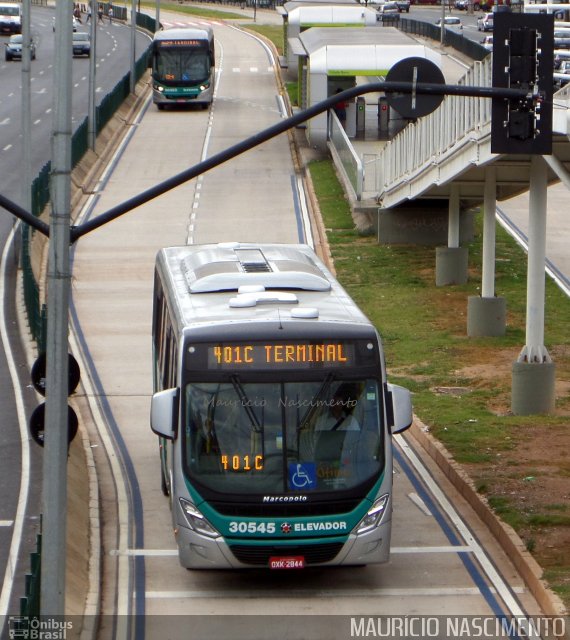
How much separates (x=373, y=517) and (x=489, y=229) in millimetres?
13739

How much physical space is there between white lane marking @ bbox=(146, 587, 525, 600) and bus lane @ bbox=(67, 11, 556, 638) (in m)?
0.02

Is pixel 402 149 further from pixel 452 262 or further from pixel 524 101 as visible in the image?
pixel 524 101

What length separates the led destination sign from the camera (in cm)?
1334

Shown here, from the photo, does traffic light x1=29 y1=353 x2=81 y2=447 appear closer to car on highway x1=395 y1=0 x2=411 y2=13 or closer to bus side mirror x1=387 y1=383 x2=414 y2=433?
bus side mirror x1=387 y1=383 x2=414 y2=433

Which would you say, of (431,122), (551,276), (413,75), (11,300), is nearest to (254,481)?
(413,75)

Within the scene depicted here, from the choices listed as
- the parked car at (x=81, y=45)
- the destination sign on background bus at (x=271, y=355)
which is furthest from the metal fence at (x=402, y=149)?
the parked car at (x=81, y=45)

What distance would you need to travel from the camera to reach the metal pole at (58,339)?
10906mm

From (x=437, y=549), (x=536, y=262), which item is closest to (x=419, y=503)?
(x=437, y=549)

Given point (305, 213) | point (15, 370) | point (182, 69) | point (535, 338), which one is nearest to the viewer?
point (535, 338)

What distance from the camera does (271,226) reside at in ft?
124

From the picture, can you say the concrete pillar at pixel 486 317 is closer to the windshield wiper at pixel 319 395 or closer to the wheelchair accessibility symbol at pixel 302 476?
the windshield wiper at pixel 319 395

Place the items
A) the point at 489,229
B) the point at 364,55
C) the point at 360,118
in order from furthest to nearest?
the point at 360,118, the point at 364,55, the point at 489,229

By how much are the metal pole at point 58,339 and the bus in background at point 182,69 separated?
→ 5073 centimetres

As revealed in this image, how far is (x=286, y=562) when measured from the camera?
43.5ft
